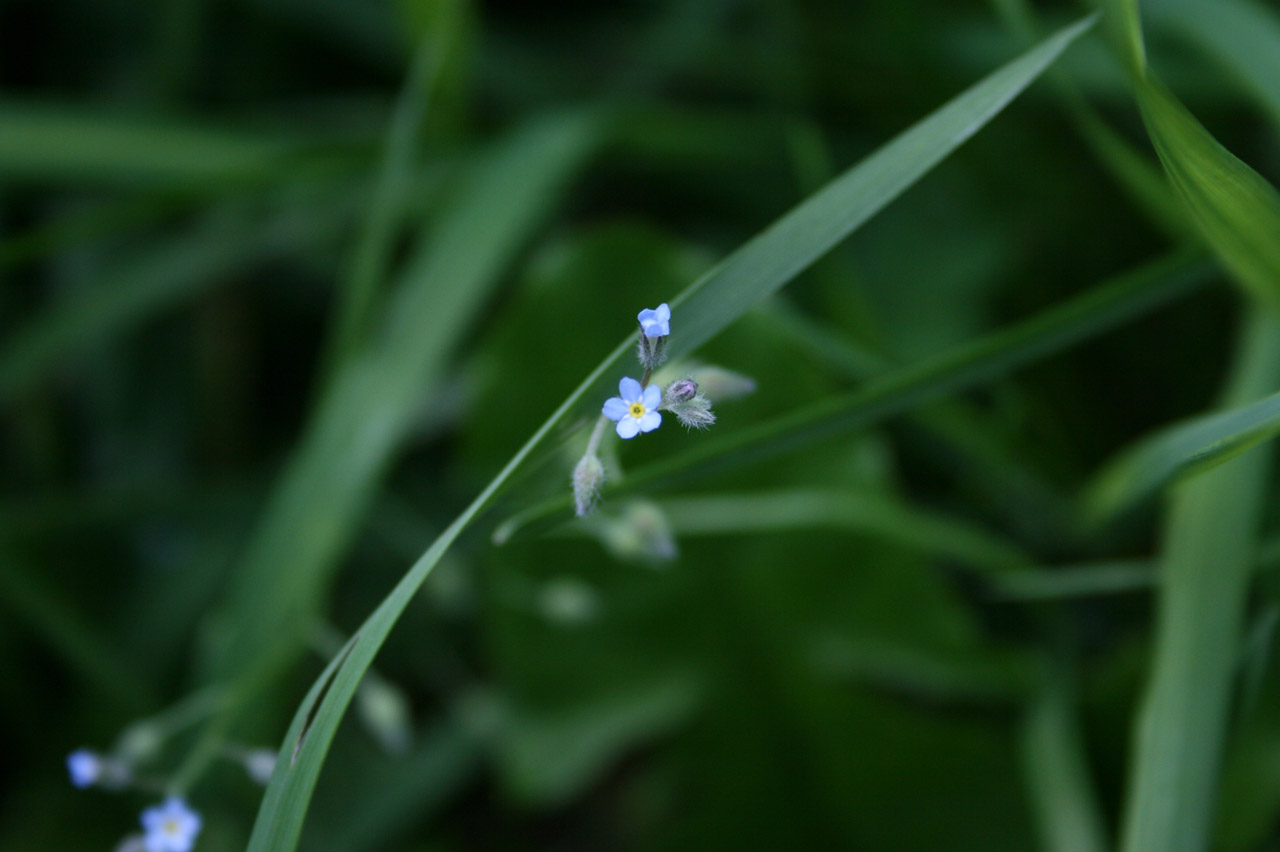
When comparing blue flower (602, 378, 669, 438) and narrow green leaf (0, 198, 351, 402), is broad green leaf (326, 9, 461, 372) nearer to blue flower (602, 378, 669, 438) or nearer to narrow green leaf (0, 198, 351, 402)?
narrow green leaf (0, 198, 351, 402)

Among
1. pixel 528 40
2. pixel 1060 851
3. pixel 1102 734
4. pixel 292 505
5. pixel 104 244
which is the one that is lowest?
pixel 1060 851

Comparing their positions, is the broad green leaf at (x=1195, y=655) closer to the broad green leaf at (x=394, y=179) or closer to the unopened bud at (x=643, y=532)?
the unopened bud at (x=643, y=532)

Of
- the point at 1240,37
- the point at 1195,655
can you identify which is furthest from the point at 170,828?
the point at 1240,37

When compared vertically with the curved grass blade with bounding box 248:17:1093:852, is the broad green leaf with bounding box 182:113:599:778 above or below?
above

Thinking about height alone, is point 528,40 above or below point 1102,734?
above

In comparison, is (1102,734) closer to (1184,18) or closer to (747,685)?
(747,685)

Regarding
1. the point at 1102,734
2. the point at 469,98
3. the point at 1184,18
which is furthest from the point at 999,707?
the point at 469,98

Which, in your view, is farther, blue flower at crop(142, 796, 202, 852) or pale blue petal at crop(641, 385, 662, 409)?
blue flower at crop(142, 796, 202, 852)

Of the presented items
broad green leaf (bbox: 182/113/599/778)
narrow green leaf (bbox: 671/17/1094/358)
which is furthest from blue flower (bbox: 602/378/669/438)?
broad green leaf (bbox: 182/113/599/778)
